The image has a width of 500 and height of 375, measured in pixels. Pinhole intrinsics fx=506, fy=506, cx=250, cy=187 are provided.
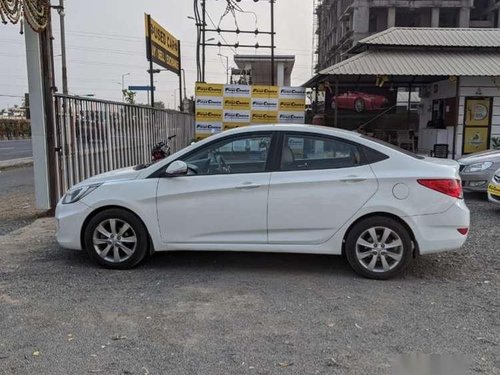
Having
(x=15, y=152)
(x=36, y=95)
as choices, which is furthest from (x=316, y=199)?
(x=15, y=152)

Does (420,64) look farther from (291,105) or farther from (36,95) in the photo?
(36,95)

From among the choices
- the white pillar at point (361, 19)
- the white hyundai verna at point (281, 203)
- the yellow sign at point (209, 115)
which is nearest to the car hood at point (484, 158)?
the white hyundai verna at point (281, 203)

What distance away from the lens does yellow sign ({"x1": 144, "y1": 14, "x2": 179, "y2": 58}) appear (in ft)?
54.3

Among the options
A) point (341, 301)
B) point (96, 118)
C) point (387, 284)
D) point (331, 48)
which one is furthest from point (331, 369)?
point (331, 48)

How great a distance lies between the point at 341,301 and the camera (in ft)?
15.4

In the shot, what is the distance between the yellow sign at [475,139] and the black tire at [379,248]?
47.7ft

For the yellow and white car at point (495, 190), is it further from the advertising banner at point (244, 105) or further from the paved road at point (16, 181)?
the paved road at point (16, 181)

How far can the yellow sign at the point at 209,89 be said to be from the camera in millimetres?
16062

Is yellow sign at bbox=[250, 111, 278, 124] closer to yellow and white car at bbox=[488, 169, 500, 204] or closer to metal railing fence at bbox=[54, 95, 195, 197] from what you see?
metal railing fence at bbox=[54, 95, 195, 197]

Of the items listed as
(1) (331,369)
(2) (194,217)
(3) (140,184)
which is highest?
(3) (140,184)

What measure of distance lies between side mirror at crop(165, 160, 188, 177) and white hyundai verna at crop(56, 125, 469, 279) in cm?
1

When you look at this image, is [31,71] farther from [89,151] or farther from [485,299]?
[485,299]

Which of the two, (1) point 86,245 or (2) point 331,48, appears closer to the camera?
(1) point 86,245

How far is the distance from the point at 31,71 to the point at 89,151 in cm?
194
